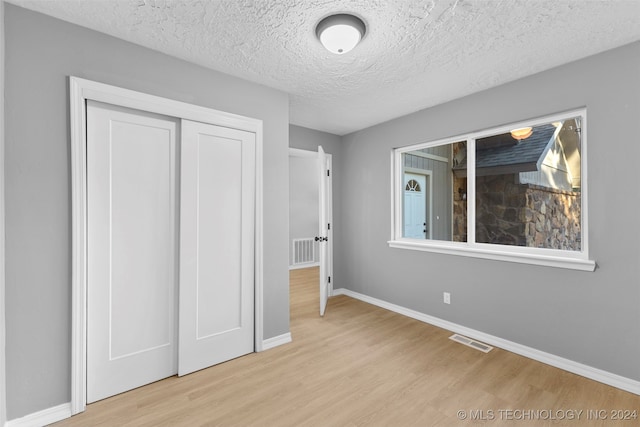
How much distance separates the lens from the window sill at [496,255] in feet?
7.41

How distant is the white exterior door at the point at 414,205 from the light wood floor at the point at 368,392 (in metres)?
1.39

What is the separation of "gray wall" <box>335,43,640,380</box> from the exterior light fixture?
18cm

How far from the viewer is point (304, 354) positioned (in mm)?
2615

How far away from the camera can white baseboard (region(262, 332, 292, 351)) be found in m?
2.70

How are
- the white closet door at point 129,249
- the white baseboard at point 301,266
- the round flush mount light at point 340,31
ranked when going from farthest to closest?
the white baseboard at point 301,266 → the white closet door at point 129,249 → the round flush mount light at point 340,31

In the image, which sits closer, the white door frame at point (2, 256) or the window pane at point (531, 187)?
the white door frame at point (2, 256)

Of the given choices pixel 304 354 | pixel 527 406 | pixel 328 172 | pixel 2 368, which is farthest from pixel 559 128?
pixel 2 368

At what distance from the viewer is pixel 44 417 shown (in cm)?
174

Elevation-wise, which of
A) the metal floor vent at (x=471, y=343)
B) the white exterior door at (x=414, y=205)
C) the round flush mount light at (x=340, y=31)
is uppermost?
the round flush mount light at (x=340, y=31)

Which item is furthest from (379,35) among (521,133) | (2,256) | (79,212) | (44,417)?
→ (44,417)

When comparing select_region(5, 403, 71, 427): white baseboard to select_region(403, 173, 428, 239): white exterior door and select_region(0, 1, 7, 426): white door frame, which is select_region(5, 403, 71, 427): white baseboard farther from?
select_region(403, 173, 428, 239): white exterior door

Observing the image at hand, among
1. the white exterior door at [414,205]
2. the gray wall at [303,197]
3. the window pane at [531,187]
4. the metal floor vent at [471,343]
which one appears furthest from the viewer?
the gray wall at [303,197]

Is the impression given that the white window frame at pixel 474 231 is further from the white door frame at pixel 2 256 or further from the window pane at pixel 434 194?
the white door frame at pixel 2 256

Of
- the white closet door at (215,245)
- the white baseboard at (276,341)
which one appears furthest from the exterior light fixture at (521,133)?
the white baseboard at (276,341)
